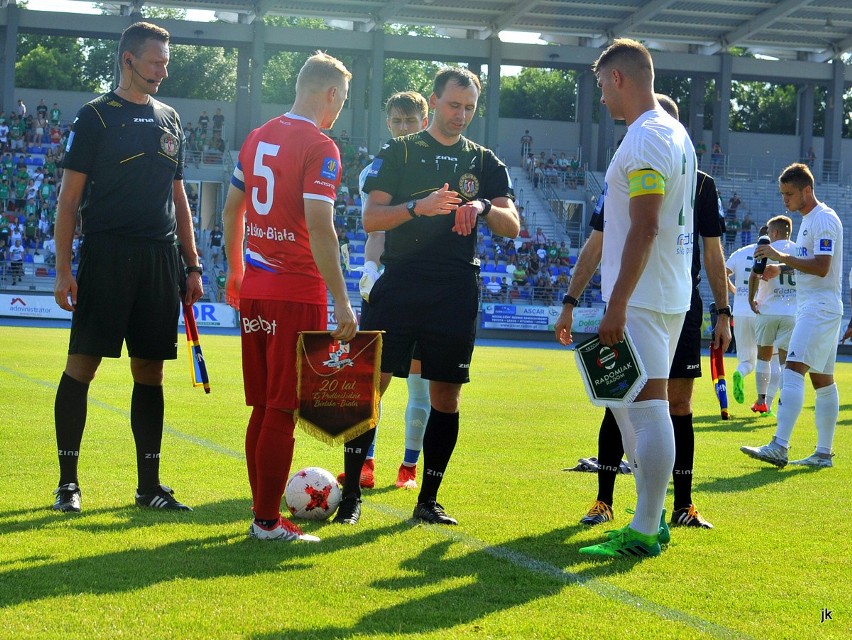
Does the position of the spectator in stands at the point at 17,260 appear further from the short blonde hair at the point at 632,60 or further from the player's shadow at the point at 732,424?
the short blonde hair at the point at 632,60

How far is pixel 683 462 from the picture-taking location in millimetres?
5852

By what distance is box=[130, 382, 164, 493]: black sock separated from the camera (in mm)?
5633

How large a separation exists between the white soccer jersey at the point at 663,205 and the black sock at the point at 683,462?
1210 mm

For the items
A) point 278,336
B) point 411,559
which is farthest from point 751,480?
point 278,336

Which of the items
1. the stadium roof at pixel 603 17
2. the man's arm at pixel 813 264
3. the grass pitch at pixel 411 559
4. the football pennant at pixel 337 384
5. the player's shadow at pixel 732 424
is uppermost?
the stadium roof at pixel 603 17

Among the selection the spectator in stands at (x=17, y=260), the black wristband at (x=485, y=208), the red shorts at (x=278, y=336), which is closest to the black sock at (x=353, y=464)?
the red shorts at (x=278, y=336)

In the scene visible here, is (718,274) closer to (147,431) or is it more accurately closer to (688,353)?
(688,353)

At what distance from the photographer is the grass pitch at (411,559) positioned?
364 cm

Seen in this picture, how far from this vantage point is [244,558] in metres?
4.49

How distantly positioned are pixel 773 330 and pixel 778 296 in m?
0.42

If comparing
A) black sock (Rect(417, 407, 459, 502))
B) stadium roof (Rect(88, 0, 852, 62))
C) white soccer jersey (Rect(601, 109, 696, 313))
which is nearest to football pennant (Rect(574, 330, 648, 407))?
white soccer jersey (Rect(601, 109, 696, 313))

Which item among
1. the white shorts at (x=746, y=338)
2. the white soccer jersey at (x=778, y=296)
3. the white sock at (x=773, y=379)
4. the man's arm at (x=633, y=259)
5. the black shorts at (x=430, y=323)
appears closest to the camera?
the man's arm at (x=633, y=259)

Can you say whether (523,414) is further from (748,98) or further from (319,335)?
(748,98)

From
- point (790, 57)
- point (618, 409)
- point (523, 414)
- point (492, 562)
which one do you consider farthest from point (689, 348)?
point (790, 57)
